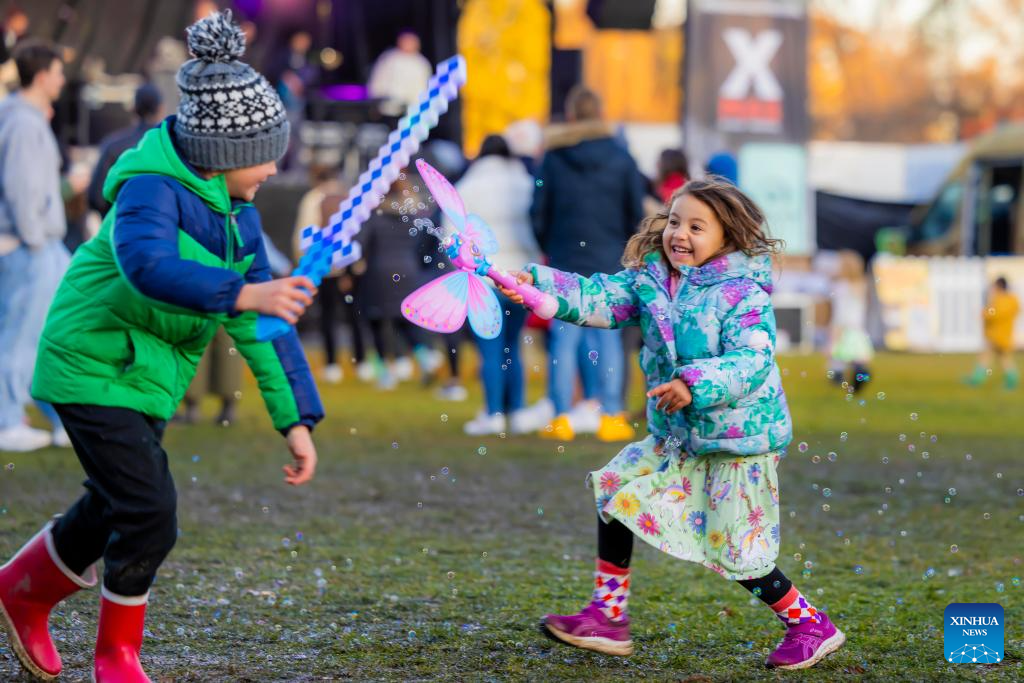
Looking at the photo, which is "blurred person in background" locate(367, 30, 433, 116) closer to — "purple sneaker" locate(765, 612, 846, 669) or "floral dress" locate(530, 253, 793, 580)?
"floral dress" locate(530, 253, 793, 580)

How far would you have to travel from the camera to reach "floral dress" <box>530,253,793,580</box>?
11.6 ft

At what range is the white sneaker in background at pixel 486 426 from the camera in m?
8.84

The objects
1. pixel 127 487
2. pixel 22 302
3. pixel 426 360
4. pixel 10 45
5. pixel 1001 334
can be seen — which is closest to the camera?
pixel 127 487

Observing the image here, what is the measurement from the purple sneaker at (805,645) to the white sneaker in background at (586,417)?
4981 millimetres

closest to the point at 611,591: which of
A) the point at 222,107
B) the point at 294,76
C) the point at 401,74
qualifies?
the point at 222,107

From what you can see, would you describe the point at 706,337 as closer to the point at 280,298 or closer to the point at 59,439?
the point at 280,298

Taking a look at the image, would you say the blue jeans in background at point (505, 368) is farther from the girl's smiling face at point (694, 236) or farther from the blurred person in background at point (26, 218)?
the girl's smiling face at point (694, 236)

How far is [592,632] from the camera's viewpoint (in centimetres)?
365

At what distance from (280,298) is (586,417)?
586 centimetres

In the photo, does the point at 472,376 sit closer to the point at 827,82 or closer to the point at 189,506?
the point at 189,506

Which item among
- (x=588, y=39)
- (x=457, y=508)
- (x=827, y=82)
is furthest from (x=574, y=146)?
(x=827, y=82)

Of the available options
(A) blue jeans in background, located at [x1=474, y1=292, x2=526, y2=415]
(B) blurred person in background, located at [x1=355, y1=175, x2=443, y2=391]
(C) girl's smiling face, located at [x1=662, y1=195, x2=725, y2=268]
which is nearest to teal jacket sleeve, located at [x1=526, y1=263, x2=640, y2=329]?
(C) girl's smiling face, located at [x1=662, y1=195, x2=725, y2=268]

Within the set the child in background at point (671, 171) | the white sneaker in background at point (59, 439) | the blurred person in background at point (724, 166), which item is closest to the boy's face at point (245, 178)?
the white sneaker in background at point (59, 439)

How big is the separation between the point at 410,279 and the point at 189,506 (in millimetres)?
5852
